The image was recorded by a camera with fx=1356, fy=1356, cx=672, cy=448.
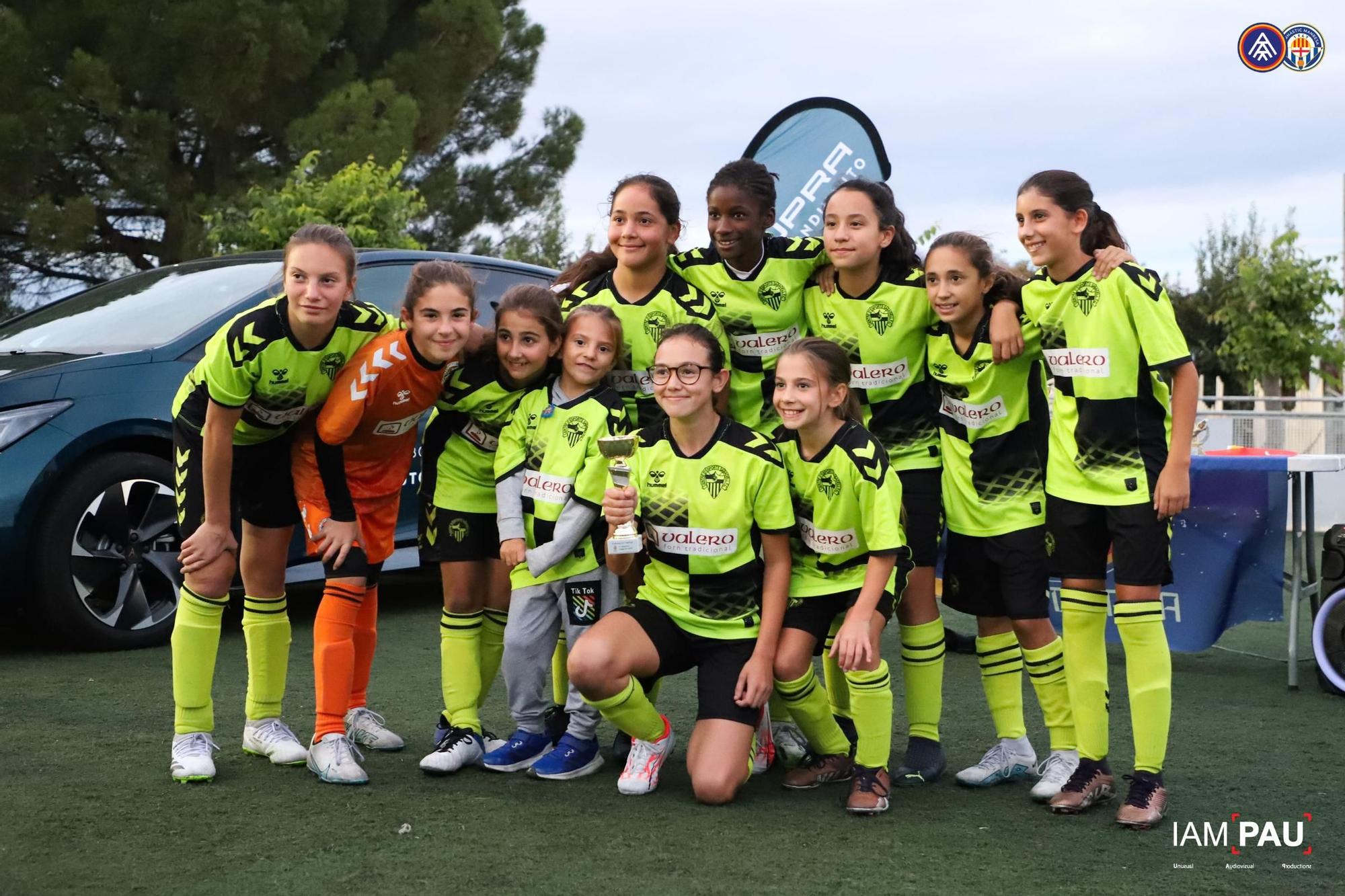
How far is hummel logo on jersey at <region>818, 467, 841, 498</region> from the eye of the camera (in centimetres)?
365

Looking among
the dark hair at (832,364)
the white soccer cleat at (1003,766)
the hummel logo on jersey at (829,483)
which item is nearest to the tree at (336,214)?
the dark hair at (832,364)

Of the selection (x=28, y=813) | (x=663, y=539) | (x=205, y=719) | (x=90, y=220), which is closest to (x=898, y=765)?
(x=663, y=539)

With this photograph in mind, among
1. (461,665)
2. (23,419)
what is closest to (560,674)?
(461,665)

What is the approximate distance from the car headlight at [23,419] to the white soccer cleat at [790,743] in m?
3.06

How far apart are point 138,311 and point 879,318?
142 inches

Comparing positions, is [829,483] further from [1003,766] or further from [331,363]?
[331,363]

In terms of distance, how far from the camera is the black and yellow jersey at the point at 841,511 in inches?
141

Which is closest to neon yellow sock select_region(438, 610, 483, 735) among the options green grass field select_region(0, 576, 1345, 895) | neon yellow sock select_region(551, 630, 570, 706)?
green grass field select_region(0, 576, 1345, 895)

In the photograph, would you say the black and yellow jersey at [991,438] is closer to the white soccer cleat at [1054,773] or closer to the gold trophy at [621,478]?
the white soccer cleat at [1054,773]

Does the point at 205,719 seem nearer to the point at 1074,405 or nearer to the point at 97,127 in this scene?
the point at 1074,405

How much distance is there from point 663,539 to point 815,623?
0.48 meters

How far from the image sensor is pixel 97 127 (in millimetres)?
18219

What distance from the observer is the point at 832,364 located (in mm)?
3662

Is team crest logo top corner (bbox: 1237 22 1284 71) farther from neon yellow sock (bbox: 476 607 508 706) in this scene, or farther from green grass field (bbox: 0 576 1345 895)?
neon yellow sock (bbox: 476 607 508 706)
